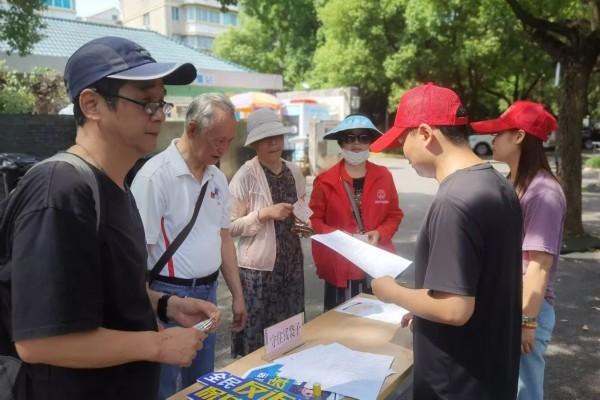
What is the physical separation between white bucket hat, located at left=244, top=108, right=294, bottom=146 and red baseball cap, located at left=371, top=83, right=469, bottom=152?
53.3 inches

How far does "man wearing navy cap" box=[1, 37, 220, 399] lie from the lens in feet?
3.29

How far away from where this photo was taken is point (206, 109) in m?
2.23

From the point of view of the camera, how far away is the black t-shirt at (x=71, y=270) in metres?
1.00

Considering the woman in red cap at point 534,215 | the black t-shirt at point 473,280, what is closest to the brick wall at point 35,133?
the woman in red cap at point 534,215

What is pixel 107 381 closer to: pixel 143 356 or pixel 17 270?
pixel 143 356

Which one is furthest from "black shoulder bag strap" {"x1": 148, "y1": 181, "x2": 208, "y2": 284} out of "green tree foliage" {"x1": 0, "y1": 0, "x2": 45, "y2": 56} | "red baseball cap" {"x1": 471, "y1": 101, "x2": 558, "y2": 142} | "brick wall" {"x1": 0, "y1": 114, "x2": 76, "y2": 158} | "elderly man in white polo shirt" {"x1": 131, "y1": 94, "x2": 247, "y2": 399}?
"green tree foliage" {"x1": 0, "y1": 0, "x2": 45, "y2": 56}

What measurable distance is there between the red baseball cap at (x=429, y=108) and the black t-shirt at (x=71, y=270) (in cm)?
93

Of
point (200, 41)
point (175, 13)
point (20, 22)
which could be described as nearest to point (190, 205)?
point (20, 22)

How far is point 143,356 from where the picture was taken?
114 cm

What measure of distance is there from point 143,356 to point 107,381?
0.47 ft

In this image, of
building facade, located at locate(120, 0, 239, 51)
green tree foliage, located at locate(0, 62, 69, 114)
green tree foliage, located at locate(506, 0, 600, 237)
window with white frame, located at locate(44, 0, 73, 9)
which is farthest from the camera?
building facade, located at locate(120, 0, 239, 51)

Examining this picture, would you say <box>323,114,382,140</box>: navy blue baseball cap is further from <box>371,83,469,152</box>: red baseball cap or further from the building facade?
the building facade

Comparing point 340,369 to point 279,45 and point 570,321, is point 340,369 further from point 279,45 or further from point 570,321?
point 279,45

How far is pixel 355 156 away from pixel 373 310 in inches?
38.5
